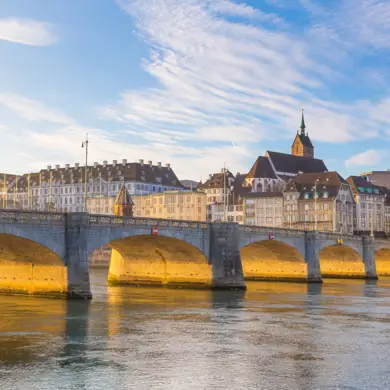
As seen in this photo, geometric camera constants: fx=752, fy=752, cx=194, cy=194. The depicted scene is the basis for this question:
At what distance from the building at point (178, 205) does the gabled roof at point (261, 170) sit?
45.1ft

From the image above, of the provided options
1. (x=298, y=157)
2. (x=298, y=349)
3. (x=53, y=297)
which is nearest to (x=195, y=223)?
(x=53, y=297)

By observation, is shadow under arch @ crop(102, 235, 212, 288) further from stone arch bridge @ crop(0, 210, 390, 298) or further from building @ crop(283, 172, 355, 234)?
building @ crop(283, 172, 355, 234)

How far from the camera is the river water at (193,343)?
27656 mm

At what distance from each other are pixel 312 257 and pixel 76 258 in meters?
39.6

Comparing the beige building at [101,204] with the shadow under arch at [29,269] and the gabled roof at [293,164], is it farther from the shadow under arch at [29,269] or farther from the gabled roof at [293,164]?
the shadow under arch at [29,269]

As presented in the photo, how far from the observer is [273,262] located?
89812 millimetres

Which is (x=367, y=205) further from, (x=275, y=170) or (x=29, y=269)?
(x=29, y=269)

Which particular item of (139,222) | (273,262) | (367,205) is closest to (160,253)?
(139,222)

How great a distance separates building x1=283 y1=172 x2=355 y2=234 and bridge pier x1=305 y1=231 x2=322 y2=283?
74535 millimetres

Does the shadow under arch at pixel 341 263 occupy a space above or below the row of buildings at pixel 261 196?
below

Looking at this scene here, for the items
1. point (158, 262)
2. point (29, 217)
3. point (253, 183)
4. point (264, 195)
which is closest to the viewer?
point (29, 217)

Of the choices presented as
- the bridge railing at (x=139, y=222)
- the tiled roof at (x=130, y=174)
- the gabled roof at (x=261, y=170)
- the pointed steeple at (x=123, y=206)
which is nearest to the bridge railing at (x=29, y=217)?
the bridge railing at (x=139, y=222)

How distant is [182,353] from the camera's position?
33.3m

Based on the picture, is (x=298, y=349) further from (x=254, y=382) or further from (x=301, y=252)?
(x=301, y=252)
